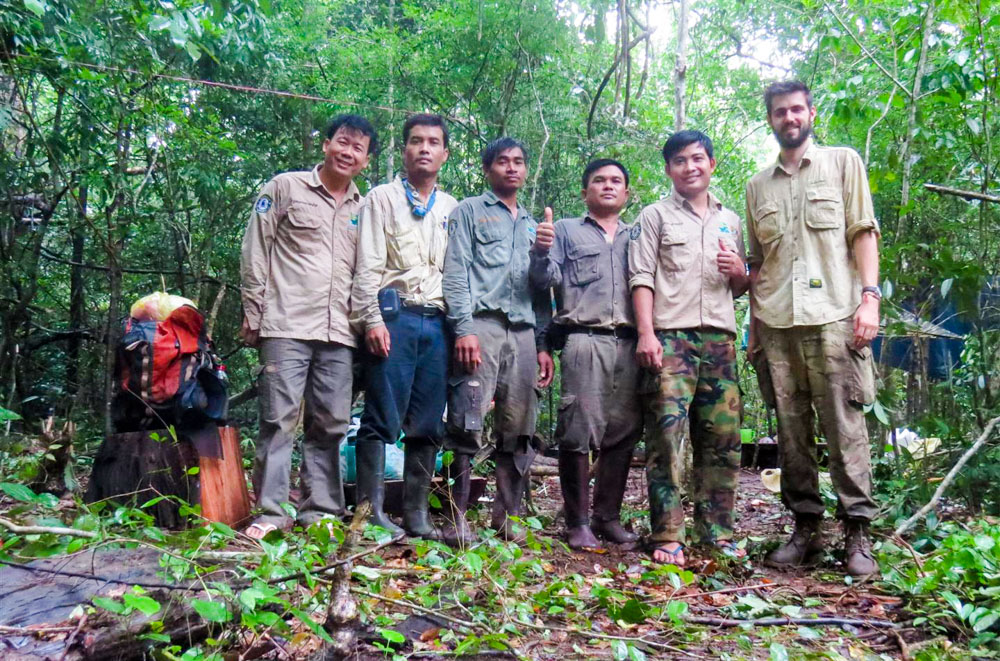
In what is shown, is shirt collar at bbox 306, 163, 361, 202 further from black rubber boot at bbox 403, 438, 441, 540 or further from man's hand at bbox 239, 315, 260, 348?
black rubber boot at bbox 403, 438, 441, 540

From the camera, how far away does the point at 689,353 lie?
403 cm

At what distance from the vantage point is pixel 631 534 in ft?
14.1

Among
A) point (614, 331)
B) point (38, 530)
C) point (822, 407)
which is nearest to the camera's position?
point (38, 530)

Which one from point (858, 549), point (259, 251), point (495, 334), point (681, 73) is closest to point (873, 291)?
point (858, 549)

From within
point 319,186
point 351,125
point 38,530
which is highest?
point 351,125

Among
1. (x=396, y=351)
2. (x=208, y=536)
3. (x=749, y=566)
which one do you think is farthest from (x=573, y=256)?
(x=208, y=536)

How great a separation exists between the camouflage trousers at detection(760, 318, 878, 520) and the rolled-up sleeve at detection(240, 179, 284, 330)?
257 centimetres

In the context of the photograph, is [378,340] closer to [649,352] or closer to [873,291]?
[649,352]

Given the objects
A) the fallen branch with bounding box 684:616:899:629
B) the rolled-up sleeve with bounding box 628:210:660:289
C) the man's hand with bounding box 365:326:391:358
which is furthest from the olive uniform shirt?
the fallen branch with bounding box 684:616:899:629

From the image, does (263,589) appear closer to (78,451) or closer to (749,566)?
(749,566)

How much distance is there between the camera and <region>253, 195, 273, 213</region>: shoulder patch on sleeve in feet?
13.5

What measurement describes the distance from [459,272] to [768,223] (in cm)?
161

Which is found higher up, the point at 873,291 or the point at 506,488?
the point at 873,291

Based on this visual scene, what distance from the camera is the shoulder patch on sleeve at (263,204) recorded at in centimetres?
410
